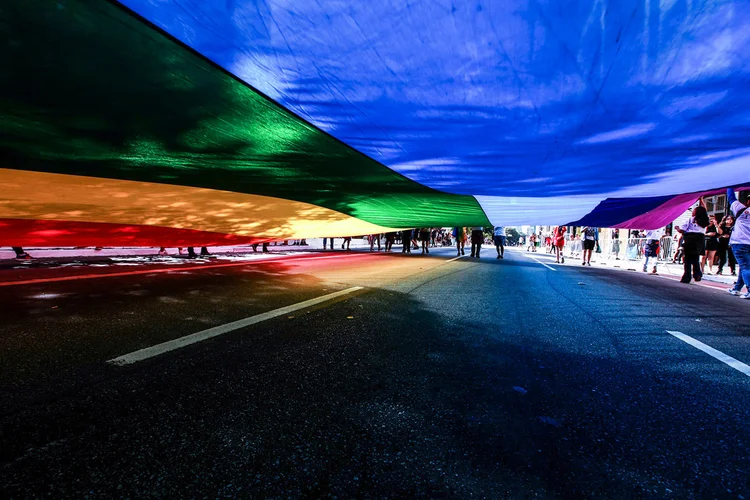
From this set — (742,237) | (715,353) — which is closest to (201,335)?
(715,353)

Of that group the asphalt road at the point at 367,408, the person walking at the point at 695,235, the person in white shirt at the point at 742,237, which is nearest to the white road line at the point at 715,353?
the asphalt road at the point at 367,408

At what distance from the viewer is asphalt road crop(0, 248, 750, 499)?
49.4 inches

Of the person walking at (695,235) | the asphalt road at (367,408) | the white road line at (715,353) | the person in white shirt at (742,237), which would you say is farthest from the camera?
the person walking at (695,235)

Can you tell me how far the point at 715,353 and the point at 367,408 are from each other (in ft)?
9.60

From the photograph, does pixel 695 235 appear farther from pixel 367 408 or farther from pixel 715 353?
pixel 367 408

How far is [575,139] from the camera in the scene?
4.05 m

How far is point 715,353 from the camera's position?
2814 mm

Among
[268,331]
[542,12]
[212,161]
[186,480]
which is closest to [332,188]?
[212,161]

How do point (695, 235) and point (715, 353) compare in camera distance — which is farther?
point (695, 235)

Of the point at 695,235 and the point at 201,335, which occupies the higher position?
the point at 695,235

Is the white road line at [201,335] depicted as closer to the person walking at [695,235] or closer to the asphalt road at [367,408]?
the asphalt road at [367,408]

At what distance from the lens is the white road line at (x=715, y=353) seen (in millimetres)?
2481

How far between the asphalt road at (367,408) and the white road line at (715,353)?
8cm

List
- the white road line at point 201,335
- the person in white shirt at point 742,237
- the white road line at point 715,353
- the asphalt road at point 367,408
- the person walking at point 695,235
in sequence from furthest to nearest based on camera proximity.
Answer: the person walking at point 695,235, the person in white shirt at point 742,237, the white road line at point 715,353, the white road line at point 201,335, the asphalt road at point 367,408
